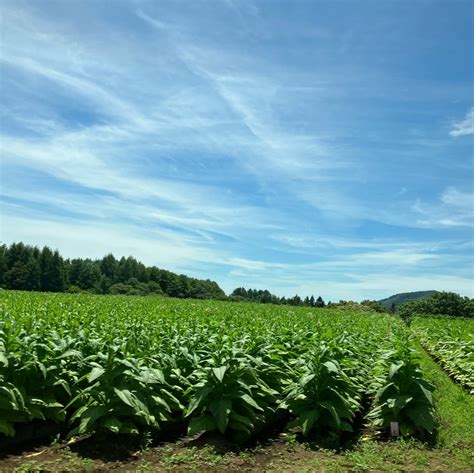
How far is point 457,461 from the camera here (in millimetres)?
5832

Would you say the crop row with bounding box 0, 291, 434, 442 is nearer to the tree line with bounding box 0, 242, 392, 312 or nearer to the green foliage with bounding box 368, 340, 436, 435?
the green foliage with bounding box 368, 340, 436, 435

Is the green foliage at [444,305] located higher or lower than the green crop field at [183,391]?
higher

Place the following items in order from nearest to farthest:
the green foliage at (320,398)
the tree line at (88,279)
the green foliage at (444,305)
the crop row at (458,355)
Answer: the green foliage at (320,398) → the crop row at (458,355) → the green foliage at (444,305) → the tree line at (88,279)

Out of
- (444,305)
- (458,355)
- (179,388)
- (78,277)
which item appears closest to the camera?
(179,388)

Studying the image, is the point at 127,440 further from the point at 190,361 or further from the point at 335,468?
the point at 335,468

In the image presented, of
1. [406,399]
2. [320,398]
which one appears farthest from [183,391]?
[406,399]

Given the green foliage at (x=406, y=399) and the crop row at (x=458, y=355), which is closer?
the green foliage at (x=406, y=399)

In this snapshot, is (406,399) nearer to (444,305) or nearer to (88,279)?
(444,305)

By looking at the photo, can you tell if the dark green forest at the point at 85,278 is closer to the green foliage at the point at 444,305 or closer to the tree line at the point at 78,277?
the tree line at the point at 78,277

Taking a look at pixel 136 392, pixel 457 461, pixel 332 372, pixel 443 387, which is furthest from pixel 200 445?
pixel 443 387

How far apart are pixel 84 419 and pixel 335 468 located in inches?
122

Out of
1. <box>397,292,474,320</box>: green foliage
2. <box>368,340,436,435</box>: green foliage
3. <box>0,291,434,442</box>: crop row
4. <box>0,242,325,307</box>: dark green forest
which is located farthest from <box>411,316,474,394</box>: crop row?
<box>0,242,325,307</box>: dark green forest

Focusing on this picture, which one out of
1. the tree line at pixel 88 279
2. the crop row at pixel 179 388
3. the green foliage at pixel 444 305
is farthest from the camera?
the tree line at pixel 88 279

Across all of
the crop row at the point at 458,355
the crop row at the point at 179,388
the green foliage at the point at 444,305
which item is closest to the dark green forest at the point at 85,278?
the green foliage at the point at 444,305
